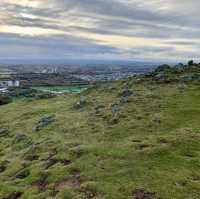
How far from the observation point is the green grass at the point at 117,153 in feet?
57.2

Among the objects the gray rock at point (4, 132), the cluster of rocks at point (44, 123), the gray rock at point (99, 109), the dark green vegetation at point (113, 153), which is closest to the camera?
the dark green vegetation at point (113, 153)

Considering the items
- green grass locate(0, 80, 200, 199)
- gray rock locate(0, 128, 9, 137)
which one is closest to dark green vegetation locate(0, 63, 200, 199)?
green grass locate(0, 80, 200, 199)

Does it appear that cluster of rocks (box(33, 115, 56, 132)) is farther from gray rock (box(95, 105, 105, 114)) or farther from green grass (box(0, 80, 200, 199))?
gray rock (box(95, 105, 105, 114))

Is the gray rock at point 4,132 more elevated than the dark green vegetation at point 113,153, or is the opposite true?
the dark green vegetation at point 113,153

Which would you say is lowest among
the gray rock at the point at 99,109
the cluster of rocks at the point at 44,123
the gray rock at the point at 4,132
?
the gray rock at the point at 4,132

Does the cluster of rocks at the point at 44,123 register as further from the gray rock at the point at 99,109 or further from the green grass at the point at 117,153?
the gray rock at the point at 99,109

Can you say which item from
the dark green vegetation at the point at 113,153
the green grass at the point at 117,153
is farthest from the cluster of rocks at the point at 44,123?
the green grass at the point at 117,153

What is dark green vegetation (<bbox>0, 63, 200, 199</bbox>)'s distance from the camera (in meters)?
17.4

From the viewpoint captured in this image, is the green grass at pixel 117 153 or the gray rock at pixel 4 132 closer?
the green grass at pixel 117 153

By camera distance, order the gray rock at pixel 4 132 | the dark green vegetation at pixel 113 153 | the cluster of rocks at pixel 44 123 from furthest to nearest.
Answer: the gray rock at pixel 4 132
the cluster of rocks at pixel 44 123
the dark green vegetation at pixel 113 153

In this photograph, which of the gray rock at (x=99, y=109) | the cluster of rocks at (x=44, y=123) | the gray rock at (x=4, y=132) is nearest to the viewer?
Result: the cluster of rocks at (x=44, y=123)

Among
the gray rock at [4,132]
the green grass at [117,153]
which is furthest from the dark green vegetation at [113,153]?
the gray rock at [4,132]

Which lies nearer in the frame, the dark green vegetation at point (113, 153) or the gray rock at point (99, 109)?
the dark green vegetation at point (113, 153)

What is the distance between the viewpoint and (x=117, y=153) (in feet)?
72.0
